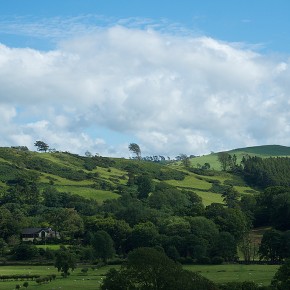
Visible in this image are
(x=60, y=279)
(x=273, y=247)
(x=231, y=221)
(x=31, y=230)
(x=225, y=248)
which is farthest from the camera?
(x=31, y=230)

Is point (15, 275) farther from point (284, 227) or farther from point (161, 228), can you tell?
point (284, 227)

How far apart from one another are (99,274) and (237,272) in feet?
81.3

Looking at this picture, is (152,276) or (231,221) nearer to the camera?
(152,276)

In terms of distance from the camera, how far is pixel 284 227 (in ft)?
510

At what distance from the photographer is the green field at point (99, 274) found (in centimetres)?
8788

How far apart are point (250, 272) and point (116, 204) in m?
94.3

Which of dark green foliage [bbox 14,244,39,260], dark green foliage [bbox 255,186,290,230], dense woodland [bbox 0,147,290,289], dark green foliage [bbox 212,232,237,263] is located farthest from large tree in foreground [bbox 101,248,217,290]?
dark green foliage [bbox 255,186,290,230]

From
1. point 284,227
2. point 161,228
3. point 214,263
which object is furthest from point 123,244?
point 284,227

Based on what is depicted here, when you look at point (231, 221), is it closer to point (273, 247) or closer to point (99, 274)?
point (273, 247)

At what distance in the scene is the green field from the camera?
8788 cm

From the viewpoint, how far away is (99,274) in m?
104

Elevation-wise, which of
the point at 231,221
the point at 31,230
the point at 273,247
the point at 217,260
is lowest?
the point at 217,260

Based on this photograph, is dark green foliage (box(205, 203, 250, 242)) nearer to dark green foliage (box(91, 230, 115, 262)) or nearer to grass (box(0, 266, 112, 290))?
dark green foliage (box(91, 230, 115, 262))

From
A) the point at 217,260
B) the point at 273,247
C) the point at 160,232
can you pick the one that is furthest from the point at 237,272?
the point at 160,232
